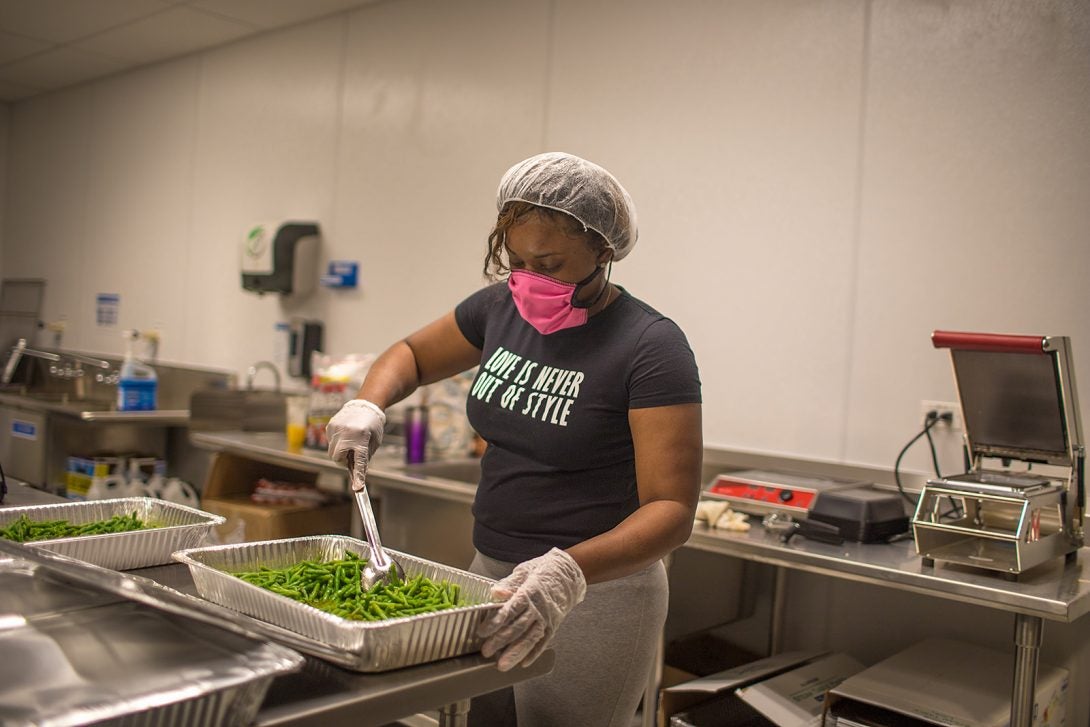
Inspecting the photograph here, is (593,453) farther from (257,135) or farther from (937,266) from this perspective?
(257,135)

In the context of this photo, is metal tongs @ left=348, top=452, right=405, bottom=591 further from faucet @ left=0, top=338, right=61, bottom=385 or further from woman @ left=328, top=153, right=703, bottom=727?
faucet @ left=0, top=338, right=61, bottom=385

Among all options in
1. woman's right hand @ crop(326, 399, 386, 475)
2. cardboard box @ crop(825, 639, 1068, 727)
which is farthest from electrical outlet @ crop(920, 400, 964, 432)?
woman's right hand @ crop(326, 399, 386, 475)

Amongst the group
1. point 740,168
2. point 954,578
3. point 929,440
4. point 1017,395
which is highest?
point 740,168

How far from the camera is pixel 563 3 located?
140 inches

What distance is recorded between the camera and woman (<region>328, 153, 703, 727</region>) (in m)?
1.55

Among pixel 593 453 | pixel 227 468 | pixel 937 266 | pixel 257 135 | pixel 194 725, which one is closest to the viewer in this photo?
pixel 194 725

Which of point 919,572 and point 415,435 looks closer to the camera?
point 919,572

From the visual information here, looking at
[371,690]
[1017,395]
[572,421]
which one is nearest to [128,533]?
[371,690]

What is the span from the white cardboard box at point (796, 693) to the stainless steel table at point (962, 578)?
32 centimetres

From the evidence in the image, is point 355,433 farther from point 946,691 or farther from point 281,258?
point 281,258

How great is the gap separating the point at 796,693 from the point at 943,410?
88 cm

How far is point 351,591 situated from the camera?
122 cm

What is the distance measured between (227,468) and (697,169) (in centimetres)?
221

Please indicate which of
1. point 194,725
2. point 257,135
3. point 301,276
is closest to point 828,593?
point 194,725
